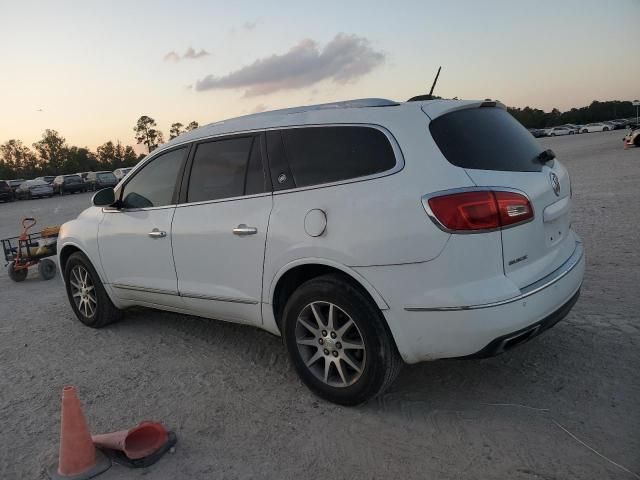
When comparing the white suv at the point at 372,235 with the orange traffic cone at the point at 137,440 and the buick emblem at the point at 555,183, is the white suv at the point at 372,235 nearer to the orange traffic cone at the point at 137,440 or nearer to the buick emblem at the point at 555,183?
the buick emblem at the point at 555,183

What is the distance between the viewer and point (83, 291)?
5.37m

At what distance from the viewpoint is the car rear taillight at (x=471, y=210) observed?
2.76 meters

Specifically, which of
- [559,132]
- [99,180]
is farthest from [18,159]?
[559,132]

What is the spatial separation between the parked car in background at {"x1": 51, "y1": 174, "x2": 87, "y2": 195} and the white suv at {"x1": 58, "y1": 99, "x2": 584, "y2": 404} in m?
42.7

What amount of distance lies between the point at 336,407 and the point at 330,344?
1.36 feet

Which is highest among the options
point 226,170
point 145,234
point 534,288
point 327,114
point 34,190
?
point 327,114

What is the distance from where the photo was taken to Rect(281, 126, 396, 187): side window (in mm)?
3127

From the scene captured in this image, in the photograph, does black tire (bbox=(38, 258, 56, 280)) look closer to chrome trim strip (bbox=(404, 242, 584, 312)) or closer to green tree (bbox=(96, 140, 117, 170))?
chrome trim strip (bbox=(404, 242, 584, 312))

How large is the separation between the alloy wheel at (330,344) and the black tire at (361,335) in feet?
0.06

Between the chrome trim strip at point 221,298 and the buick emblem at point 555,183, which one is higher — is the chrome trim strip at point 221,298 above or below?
below

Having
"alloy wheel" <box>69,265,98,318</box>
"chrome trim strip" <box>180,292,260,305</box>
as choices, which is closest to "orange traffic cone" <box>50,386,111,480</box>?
"chrome trim strip" <box>180,292,260,305</box>

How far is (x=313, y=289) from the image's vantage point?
3.26 metres

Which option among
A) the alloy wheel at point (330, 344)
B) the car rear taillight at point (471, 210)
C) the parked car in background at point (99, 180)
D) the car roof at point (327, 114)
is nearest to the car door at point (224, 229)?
the car roof at point (327, 114)

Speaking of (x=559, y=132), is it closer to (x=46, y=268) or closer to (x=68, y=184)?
(x=68, y=184)
